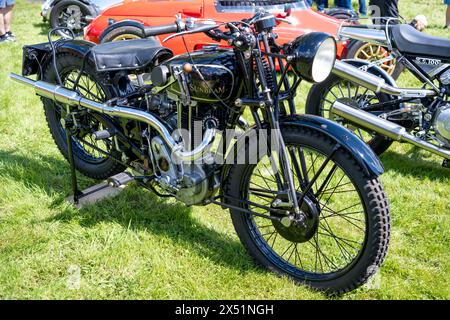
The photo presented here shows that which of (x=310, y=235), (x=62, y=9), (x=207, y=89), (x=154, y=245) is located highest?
(x=207, y=89)

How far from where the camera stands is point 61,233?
3.11 meters

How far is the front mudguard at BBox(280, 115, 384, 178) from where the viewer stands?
7.45ft

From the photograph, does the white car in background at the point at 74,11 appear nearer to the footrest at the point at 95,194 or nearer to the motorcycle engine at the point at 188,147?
the footrest at the point at 95,194

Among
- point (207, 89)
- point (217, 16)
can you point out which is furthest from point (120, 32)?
point (207, 89)

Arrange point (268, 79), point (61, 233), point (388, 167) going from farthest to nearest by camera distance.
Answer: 1. point (388, 167)
2. point (61, 233)
3. point (268, 79)

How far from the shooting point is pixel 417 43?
148 inches

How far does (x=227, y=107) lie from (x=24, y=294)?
142 cm

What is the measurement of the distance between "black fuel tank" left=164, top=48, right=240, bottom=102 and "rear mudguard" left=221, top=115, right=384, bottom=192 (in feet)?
1.07

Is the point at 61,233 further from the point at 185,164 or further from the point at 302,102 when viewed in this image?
the point at 302,102

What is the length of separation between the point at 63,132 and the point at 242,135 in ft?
5.79

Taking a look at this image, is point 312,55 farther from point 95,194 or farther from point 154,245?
point 95,194

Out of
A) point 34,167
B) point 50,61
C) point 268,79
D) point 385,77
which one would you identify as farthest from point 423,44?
point 34,167

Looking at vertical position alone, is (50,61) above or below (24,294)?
above

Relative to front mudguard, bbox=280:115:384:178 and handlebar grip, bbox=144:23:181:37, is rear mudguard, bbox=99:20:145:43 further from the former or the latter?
front mudguard, bbox=280:115:384:178
